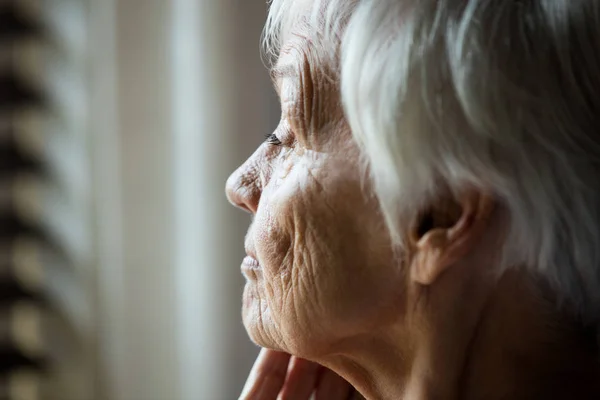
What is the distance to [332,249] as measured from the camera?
78 cm

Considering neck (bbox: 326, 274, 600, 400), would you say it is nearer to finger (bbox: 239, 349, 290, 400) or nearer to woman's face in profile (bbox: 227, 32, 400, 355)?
woman's face in profile (bbox: 227, 32, 400, 355)

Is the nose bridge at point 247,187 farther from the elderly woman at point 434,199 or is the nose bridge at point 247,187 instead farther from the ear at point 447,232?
the ear at point 447,232

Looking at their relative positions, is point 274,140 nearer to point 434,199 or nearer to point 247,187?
point 247,187

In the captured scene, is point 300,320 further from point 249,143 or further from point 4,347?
point 4,347

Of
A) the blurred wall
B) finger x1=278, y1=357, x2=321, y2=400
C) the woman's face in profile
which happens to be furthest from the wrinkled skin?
the blurred wall

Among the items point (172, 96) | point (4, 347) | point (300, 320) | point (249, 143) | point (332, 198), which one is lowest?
point (4, 347)

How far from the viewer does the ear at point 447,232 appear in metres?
0.71

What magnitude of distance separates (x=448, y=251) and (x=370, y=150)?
0.38ft

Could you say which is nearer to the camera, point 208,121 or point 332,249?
point 332,249

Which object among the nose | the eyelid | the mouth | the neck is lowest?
the neck

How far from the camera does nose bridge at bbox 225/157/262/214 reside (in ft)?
2.88

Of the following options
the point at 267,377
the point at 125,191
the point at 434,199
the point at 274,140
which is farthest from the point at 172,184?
the point at 434,199

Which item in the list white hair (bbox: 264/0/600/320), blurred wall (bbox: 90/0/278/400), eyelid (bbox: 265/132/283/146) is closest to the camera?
white hair (bbox: 264/0/600/320)

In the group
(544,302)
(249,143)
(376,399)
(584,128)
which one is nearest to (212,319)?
(249,143)
